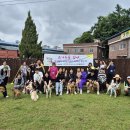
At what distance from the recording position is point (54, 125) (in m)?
8.62

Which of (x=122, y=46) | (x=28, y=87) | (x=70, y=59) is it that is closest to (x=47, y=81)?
(x=28, y=87)

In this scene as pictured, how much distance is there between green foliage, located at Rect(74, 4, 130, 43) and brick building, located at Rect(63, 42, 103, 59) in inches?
138

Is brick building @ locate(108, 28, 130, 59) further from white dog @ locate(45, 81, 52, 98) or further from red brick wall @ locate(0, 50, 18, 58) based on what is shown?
white dog @ locate(45, 81, 52, 98)

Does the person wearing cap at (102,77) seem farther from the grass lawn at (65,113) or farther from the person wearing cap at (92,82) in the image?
the grass lawn at (65,113)

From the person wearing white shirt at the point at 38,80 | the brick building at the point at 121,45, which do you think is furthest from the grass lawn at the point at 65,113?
the brick building at the point at 121,45

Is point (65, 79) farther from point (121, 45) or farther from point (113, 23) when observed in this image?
point (113, 23)

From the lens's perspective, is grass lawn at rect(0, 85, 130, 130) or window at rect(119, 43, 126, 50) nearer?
grass lawn at rect(0, 85, 130, 130)

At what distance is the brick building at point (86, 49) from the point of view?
74.6 m

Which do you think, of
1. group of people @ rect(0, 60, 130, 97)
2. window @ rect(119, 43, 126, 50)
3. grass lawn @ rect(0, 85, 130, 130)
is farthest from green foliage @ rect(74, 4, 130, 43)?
grass lawn @ rect(0, 85, 130, 130)

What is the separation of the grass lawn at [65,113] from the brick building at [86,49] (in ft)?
194

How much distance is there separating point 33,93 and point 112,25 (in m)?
56.8

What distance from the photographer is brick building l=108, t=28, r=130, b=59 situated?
4146 centimetres

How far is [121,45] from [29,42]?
15.3m

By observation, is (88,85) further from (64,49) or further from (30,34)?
(64,49)
